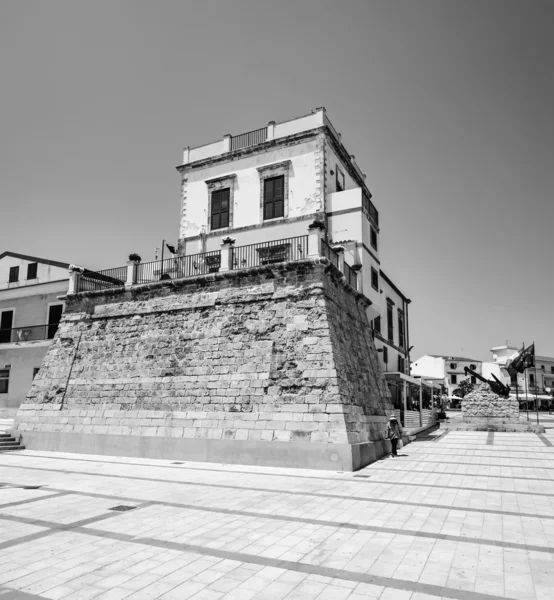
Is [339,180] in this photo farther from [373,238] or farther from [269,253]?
[269,253]

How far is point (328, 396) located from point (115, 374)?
858 centimetres

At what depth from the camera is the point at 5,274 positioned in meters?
25.0

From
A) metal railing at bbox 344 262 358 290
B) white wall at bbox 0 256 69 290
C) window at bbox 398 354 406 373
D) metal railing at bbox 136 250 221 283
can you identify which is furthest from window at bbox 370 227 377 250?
white wall at bbox 0 256 69 290

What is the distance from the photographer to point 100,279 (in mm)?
20281

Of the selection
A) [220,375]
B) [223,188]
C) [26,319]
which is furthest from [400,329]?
[26,319]

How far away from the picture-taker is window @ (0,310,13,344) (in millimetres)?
23859

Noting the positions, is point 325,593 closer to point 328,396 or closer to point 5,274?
point 328,396

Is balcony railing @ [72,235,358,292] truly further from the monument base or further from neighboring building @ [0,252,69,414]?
the monument base

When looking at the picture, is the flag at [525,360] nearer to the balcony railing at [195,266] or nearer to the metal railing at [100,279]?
the balcony railing at [195,266]

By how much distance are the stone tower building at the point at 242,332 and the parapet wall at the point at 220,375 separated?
46 millimetres

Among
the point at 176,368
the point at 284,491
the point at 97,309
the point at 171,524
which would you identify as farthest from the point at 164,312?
the point at 171,524

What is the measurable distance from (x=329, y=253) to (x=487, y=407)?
61.2 feet

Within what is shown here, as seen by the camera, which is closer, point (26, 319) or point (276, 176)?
point (276, 176)

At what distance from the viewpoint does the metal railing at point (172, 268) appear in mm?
18953
